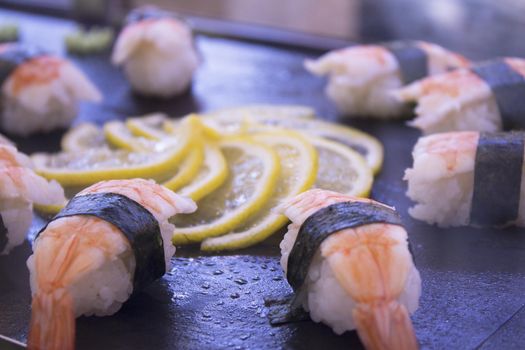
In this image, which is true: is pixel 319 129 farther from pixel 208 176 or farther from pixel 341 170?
pixel 208 176

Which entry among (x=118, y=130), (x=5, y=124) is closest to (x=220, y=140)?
(x=118, y=130)

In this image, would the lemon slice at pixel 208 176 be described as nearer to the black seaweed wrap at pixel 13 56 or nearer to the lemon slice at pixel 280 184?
the lemon slice at pixel 280 184

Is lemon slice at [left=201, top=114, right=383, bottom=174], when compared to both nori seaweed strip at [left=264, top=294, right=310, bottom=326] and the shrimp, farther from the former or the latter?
nori seaweed strip at [left=264, top=294, right=310, bottom=326]

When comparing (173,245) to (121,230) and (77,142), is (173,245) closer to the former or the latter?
(121,230)

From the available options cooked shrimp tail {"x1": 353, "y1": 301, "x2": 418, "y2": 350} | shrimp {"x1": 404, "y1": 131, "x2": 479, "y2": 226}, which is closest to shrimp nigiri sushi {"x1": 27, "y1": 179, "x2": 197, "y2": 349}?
cooked shrimp tail {"x1": 353, "y1": 301, "x2": 418, "y2": 350}

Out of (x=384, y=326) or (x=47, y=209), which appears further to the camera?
(x=47, y=209)

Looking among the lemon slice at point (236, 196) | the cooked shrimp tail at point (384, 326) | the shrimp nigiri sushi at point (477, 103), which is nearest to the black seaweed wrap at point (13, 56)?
the lemon slice at point (236, 196)

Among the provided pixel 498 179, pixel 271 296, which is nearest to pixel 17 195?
pixel 271 296
